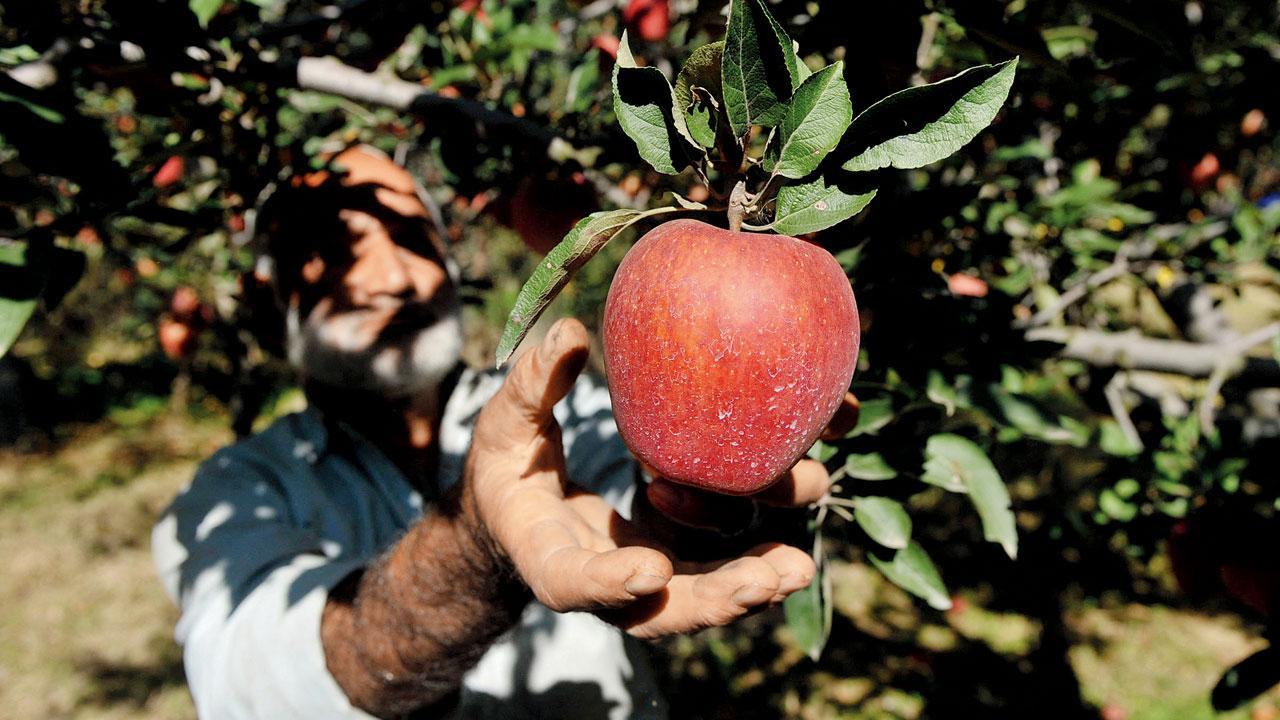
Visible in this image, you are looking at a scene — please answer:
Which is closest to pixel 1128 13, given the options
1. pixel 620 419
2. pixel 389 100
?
pixel 620 419

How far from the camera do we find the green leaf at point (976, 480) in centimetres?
104

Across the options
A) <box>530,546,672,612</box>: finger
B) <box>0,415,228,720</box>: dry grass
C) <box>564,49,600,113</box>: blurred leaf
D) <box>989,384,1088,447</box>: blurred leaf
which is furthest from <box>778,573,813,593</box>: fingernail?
<box>0,415,228,720</box>: dry grass

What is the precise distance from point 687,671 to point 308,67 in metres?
2.71

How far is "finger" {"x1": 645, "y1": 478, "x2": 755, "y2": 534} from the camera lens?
2.89ft

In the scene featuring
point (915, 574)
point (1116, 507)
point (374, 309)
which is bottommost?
point (1116, 507)

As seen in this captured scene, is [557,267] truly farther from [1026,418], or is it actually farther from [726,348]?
[1026,418]

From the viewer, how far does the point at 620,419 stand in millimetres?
765

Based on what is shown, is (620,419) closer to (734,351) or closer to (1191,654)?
(734,351)

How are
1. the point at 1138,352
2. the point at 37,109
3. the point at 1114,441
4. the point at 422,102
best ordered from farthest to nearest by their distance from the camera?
the point at 1114,441 < the point at 1138,352 < the point at 422,102 < the point at 37,109

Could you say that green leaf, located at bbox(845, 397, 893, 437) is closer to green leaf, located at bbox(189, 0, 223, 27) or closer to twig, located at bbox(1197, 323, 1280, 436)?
twig, located at bbox(1197, 323, 1280, 436)

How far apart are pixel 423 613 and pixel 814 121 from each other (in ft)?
2.80

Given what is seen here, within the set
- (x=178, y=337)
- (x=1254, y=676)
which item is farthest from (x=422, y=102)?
(x=178, y=337)

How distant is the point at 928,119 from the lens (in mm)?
622

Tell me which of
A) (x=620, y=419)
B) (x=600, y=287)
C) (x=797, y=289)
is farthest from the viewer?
(x=600, y=287)
